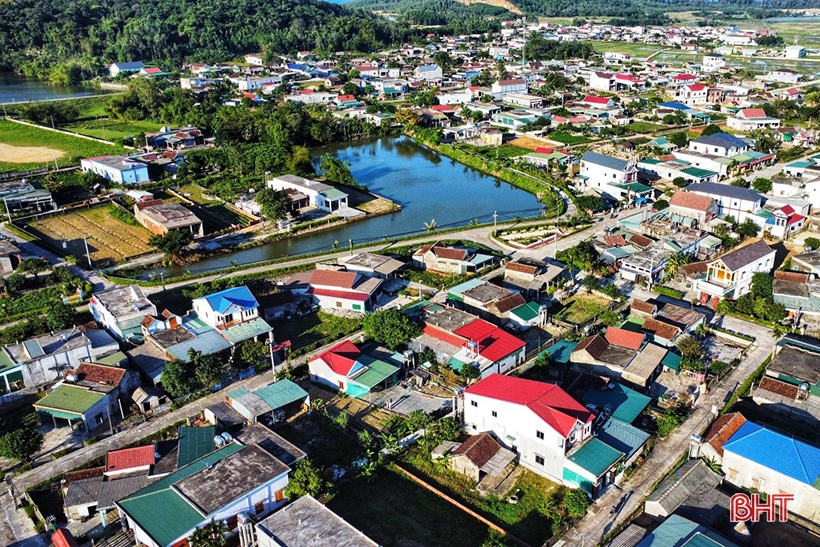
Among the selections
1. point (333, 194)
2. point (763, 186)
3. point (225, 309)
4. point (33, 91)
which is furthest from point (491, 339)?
point (33, 91)

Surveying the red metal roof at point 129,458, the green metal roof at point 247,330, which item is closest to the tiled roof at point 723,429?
the green metal roof at point 247,330

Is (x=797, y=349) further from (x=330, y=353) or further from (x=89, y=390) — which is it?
(x=89, y=390)

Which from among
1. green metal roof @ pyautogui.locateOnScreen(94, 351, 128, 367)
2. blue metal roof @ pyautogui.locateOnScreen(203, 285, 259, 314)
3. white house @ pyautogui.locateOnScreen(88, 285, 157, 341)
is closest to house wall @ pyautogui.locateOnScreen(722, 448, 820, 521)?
blue metal roof @ pyautogui.locateOnScreen(203, 285, 259, 314)

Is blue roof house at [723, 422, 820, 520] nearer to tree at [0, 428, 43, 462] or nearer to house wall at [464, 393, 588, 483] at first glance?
house wall at [464, 393, 588, 483]

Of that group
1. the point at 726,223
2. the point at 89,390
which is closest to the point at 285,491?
the point at 89,390

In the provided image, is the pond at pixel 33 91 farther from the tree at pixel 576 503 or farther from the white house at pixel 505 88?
the tree at pixel 576 503

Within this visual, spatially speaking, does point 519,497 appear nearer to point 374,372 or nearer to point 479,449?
point 479,449
